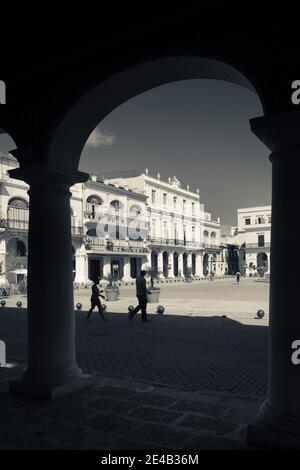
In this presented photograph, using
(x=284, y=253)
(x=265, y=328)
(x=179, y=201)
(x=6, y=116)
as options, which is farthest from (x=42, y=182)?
(x=179, y=201)

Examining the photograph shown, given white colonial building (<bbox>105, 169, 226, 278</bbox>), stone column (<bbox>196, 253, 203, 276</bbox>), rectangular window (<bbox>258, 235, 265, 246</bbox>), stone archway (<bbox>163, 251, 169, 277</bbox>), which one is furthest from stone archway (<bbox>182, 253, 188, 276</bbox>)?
rectangular window (<bbox>258, 235, 265, 246</bbox>)

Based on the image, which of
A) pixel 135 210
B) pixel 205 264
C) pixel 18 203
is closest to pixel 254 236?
pixel 205 264

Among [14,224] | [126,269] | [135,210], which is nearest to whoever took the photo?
[14,224]

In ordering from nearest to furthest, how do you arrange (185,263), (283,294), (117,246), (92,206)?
(283,294), (92,206), (117,246), (185,263)

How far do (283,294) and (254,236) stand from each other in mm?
75552

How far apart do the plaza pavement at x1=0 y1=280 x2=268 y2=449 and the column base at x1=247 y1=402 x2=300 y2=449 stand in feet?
0.60

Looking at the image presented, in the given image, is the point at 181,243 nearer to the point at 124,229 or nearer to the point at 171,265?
the point at 171,265

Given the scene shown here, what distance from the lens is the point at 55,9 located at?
4.54 m

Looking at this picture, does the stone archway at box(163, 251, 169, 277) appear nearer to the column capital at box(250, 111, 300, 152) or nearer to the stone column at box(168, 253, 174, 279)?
the stone column at box(168, 253, 174, 279)

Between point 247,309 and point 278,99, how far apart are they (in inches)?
587

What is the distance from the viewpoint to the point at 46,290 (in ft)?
18.6

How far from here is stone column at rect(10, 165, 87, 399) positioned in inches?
223
